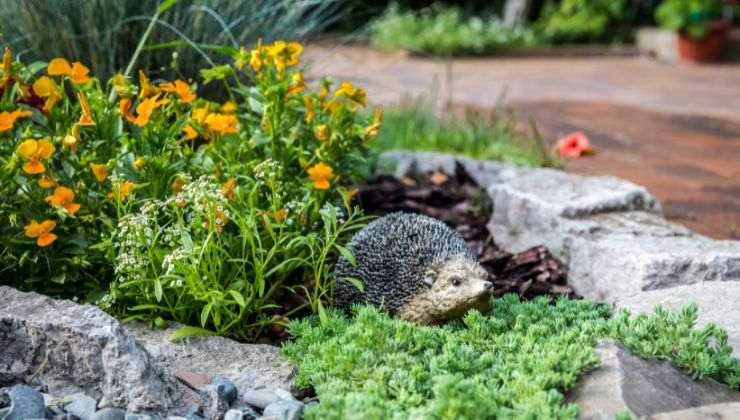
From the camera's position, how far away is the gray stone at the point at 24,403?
2.62 metres

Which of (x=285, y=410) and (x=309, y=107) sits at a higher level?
(x=309, y=107)

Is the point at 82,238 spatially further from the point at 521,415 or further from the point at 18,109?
the point at 521,415

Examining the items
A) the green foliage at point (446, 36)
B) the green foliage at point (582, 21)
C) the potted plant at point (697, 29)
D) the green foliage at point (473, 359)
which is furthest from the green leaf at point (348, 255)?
the green foliage at point (582, 21)

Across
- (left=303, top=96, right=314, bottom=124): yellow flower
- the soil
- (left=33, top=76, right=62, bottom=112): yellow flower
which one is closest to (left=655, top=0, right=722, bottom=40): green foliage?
the soil

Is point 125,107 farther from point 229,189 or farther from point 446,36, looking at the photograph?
point 446,36

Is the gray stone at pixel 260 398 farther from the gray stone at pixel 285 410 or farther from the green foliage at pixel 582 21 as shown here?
the green foliage at pixel 582 21

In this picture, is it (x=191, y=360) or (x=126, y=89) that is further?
(x=126, y=89)

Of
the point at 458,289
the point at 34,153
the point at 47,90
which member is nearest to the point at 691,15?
the point at 458,289

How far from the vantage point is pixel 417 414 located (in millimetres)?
2494

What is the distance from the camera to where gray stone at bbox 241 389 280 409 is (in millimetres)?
2816

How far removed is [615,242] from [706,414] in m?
1.56

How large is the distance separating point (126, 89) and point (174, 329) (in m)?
0.86

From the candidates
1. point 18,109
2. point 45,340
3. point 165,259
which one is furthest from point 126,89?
point 45,340

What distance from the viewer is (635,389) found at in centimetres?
265
